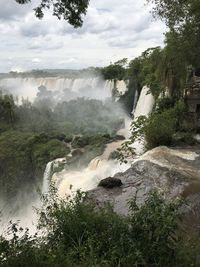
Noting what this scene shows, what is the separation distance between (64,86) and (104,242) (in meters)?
44.2

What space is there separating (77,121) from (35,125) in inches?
201

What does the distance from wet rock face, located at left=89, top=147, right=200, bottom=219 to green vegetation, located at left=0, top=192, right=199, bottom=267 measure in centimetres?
231

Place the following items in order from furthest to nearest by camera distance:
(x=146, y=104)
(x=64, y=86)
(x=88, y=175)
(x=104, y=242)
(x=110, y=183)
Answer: (x=64, y=86)
(x=146, y=104)
(x=88, y=175)
(x=110, y=183)
(x=104, y=242)

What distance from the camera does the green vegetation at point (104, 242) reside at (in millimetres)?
5219

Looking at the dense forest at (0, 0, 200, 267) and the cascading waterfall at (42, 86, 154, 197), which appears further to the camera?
the cascading waterfall at (42, 86, 154, 197)

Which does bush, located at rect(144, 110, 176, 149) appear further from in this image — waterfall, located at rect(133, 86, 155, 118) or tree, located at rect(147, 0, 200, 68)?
waterfall, located at rect(133, 86, 155, 118)

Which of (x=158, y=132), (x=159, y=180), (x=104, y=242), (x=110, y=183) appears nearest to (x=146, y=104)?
(x=158, y=132)

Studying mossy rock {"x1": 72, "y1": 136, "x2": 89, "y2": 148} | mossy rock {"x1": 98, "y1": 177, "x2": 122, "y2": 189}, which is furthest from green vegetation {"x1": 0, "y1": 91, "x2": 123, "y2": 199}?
mossy rock {"x1": 98, "y1": 177, "x2": 122, "y2": 189}

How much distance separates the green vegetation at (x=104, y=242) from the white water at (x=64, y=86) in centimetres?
3190

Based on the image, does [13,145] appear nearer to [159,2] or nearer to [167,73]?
[167,73]

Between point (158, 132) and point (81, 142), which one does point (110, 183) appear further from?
point (81, 142)

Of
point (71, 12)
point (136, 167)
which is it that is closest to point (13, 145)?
point (136, 167)

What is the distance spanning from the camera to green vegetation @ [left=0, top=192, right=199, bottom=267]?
5.22m

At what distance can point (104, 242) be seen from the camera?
228 inches
